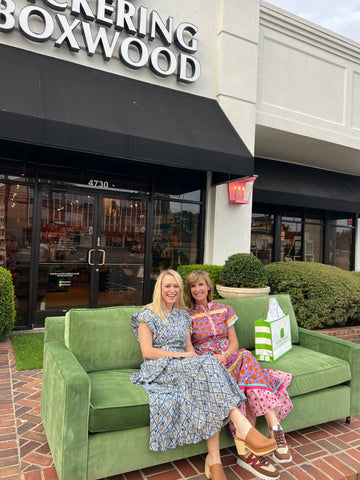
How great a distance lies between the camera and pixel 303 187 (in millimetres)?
9430

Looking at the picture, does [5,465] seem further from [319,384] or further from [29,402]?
[319,384]

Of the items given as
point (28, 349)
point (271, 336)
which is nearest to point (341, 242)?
point (271, 336)

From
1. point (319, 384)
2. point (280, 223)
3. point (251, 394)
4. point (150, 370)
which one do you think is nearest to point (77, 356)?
point (150, 370)

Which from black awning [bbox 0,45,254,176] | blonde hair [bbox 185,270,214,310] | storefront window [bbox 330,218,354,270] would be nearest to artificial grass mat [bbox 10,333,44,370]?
blonde hair [bbox 185,270,214,310]

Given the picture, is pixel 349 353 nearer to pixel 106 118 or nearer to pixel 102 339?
pixel 102 339

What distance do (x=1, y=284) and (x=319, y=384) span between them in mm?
4125

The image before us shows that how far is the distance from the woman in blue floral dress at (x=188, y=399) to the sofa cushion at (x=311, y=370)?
0.65 m

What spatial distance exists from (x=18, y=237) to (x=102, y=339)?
3767 millimetres

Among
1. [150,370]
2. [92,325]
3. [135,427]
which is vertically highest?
[92,325]

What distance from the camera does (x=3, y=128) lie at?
4.21 meters

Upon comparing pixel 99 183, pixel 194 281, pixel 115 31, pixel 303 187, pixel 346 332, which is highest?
pixel 115 31

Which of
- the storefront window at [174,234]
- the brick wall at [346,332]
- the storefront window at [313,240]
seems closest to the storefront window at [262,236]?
the storefront window at [313,240]

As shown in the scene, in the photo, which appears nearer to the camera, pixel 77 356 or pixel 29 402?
pixel 77 356

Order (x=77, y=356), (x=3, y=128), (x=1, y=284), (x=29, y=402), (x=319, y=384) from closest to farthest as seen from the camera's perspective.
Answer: (x=77, y=356)
(x=319, y=384)
(x=29, y=402)
(x=3, y=128)
(x=1, y=284)
